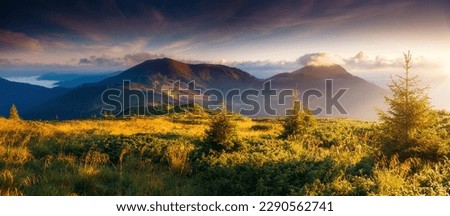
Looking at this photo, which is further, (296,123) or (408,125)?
(296,123)

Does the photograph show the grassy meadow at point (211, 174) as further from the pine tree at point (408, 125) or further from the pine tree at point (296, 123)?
the pine tree at point (296, 123)

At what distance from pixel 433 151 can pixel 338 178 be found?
11.9 feet

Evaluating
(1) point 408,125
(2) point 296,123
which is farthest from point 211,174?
(2) point 296,123

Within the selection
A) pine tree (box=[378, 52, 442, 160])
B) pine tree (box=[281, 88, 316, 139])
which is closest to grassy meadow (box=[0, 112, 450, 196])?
pine tree (box=[378, 52, 442, 160])

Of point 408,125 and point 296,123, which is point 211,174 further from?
point 296,123

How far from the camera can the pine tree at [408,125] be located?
908 cm

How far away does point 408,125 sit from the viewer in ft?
30.7

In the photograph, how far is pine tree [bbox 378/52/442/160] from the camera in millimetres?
9078

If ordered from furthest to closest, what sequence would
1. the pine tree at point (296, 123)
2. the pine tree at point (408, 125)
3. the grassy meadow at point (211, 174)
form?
1. the pine tree at point (296, 123)
2. the pine tree at point (408, 125)
3. the grassy meadow at point (211, 174)

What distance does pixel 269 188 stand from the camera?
7.10 metres

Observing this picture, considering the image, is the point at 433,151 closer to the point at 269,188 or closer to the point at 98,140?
the point at 269,188

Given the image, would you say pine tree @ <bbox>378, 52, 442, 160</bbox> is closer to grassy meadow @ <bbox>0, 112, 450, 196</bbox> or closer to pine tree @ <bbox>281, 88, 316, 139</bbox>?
grassy meadow @ <bbox>0, 112, 450, 196</bbox>

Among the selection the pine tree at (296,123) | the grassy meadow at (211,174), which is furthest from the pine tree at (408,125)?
the pine tree at (296,123)
